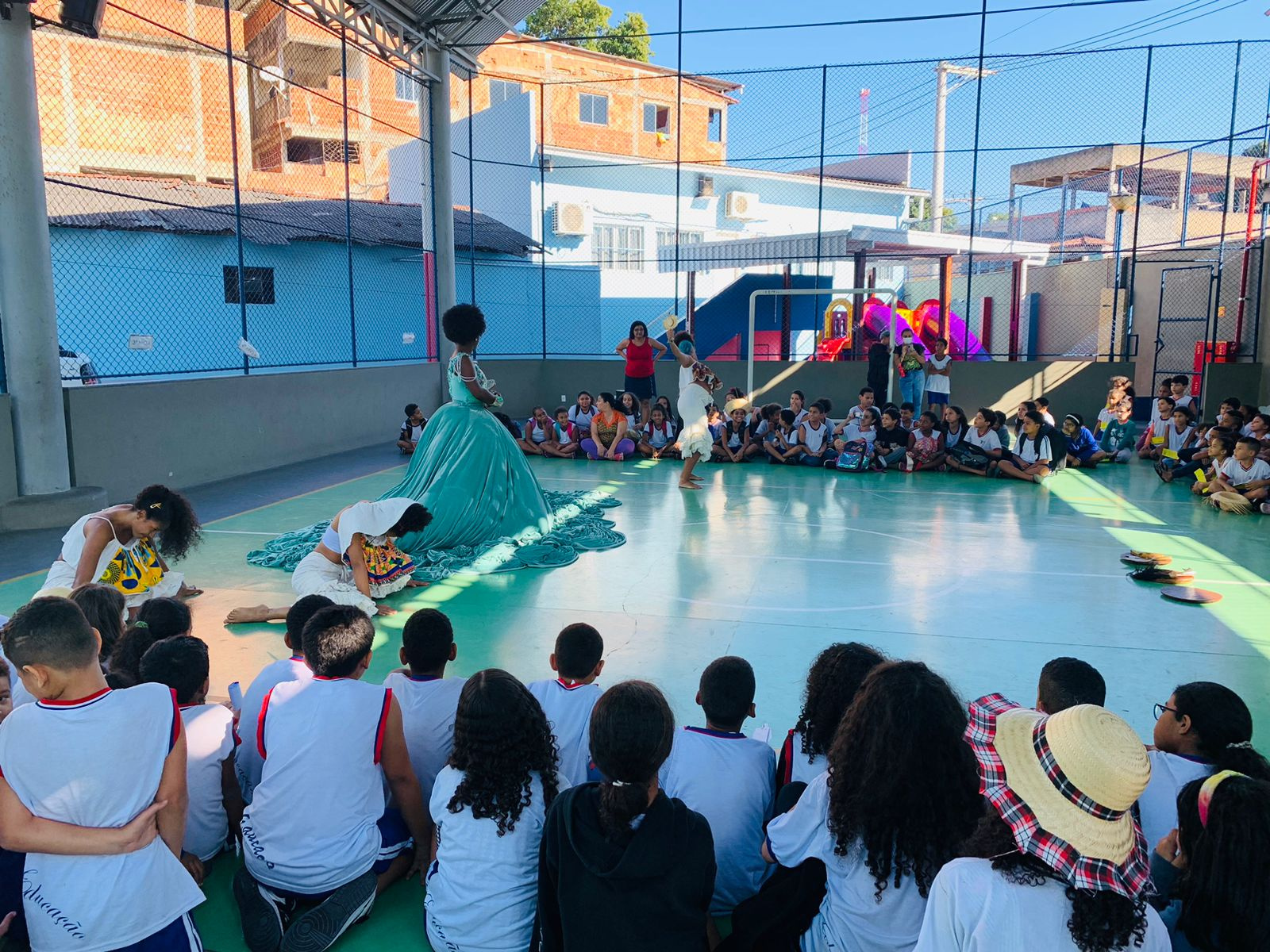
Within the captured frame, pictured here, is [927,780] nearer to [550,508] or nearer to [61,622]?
[61,622]

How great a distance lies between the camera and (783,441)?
38.1 ft

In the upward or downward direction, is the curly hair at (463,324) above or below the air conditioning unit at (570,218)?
below

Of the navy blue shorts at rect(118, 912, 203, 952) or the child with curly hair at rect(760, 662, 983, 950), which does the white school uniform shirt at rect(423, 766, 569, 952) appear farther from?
the child with curly hair at rect(760, 662, 983, 950)

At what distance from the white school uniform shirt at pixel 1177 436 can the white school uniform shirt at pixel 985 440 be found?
1.98 m

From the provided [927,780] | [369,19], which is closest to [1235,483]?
[927,780]

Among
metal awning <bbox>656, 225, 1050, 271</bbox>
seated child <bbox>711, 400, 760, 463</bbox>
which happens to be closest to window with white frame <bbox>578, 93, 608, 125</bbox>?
metal awning <bbox>656, 225, 1050, 271</bbox>

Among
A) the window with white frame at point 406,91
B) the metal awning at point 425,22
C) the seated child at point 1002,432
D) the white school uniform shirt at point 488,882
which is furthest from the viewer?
the window with white frame at point 406,91

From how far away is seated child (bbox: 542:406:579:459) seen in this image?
12.0m

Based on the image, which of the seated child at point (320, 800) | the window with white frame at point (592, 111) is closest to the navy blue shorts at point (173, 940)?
the seated child at point (320, 800)

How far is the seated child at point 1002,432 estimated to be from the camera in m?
10.8

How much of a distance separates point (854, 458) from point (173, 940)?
950cm

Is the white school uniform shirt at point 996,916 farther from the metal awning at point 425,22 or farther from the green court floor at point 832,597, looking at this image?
the metal awning at point 425,22

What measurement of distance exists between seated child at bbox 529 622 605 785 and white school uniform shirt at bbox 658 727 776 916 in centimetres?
35

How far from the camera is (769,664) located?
4.76 m
